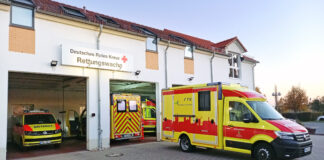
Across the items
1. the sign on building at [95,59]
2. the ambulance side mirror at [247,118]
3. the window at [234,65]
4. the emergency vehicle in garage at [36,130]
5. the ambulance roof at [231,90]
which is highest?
the window at [234,65]

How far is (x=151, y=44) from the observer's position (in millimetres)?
14508

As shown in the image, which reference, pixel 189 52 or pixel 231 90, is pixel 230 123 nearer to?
pixel 231 90

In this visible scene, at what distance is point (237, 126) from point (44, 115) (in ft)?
30.2

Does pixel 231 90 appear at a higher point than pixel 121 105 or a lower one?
higher

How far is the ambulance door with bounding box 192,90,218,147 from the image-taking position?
9727 mm

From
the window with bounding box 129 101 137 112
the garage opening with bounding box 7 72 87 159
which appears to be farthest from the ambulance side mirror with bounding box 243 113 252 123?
the garage opening with bounding box 7 72 87 159

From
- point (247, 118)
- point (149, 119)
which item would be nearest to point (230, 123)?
point (247, 118)

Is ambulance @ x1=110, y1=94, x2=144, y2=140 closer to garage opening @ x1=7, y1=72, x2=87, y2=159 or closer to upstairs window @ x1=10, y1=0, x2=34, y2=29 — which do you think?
garage opening @ x1=7, y1=72, x2=87, y2=159

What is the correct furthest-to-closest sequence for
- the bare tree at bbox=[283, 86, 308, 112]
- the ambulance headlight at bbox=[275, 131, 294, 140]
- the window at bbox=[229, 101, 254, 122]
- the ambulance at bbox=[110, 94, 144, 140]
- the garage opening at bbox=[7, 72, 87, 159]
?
the bare tree at bbox=[283, 86, 308, 112] < the ambulance at bbox=[110, 94, 144, 140] < the garage opening at bbox=[7, 72, 87, 159] < the window at bbox=[229, 101, 254, 122] < the ambulance headlight at bbox=[275, 131, 294, 140]

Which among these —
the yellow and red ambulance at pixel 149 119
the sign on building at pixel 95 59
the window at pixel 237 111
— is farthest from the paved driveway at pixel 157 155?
the yellow and red ambulance at pixel 149 119

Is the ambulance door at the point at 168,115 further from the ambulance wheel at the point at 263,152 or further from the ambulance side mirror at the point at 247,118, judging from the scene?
the ambulance wheel at the point at 263,152

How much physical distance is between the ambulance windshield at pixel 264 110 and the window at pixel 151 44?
696 centimetres

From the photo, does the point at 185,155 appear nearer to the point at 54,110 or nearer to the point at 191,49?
the point at 191,49

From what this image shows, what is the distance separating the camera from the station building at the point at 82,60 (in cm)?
983
